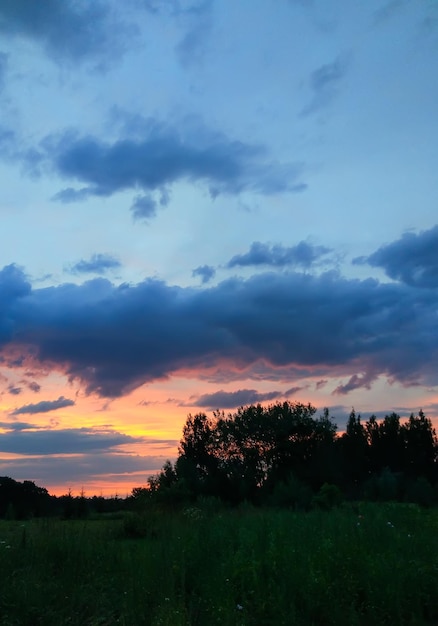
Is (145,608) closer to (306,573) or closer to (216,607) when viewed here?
(216,607)

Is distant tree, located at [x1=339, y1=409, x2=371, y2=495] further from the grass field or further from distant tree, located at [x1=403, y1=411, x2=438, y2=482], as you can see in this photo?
the grass field

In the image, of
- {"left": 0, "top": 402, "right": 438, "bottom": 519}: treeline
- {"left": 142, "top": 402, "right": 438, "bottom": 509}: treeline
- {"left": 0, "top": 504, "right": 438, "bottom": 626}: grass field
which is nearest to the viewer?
{"left": 0, "top": 504, "right": 438, "bottom": 626}: grass field

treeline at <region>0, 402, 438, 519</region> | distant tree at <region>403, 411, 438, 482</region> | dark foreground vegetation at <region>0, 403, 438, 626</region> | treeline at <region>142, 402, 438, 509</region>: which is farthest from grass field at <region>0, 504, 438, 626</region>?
distant tree at <region>403, 411, 438, 482</region>

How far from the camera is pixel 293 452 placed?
201 ft

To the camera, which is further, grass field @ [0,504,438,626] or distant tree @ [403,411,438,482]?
distant tree @ [403,411,438,482]

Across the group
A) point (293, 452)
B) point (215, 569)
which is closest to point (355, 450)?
point (293, 452)

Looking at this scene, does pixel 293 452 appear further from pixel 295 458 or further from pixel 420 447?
pixel 420 447

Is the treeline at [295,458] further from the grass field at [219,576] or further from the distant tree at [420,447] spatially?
the grass field at [219,576]

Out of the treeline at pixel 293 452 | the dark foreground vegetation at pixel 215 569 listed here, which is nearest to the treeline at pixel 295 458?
the treeline at pixel 293 452

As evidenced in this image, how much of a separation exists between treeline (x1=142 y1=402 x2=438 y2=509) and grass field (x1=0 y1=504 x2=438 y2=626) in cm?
2871

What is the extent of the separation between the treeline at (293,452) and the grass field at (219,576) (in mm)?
28713

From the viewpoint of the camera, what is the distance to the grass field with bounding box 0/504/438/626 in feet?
28.8

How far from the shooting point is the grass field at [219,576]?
8781 mm

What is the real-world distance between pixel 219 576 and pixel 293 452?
52710mm
